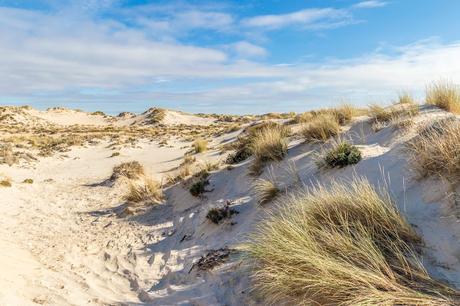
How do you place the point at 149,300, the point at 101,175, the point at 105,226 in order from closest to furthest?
the point at 149,300, the point at 105,226, the point at 101,175

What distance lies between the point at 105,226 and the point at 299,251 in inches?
273

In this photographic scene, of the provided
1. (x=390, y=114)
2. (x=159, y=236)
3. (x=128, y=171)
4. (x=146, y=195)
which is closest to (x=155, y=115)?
(x=128, y=171)

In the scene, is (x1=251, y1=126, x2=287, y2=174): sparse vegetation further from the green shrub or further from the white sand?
the green shrub

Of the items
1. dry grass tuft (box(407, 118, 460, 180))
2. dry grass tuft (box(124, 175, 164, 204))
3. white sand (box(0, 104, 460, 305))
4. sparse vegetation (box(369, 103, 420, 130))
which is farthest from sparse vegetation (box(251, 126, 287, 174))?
dry grass tuft (box(407, 118, 460, 180))

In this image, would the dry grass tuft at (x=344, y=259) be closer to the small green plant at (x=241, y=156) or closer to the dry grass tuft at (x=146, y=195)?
the dry grass tuft at (x=146, y=195)

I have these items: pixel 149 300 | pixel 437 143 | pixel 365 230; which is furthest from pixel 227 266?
pixel 437 143

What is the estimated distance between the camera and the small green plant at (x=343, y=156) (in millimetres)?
7816

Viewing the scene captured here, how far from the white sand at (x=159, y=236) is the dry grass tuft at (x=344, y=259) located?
330 mm

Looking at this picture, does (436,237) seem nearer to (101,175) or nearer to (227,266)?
(227,266)

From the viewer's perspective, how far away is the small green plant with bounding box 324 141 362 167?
7816 mm

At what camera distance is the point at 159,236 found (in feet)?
30.0

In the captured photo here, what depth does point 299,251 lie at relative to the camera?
4.38 meters

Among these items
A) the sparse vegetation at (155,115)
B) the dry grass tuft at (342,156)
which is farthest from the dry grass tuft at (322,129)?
the sparse vegetation at (155,115)

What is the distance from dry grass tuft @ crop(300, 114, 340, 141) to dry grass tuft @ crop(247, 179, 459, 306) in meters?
5.57
